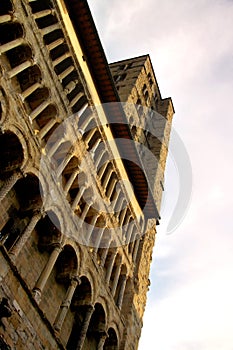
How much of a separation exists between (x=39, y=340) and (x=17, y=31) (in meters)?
9.68

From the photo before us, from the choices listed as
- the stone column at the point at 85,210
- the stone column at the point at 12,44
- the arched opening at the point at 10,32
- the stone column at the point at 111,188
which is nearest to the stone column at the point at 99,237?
the stone column at the point at 85,210

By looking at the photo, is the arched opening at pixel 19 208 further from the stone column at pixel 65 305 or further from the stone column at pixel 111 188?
the stone column at pixel 111 188

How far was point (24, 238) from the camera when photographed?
12055 millimetres

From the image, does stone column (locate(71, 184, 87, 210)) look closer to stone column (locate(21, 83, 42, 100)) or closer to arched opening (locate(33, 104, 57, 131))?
arched opening (locate(33, 104, 57, 131))

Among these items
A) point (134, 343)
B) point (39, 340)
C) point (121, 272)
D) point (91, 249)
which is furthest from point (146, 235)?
point (39, 340)

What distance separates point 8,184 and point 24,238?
1.60 metres

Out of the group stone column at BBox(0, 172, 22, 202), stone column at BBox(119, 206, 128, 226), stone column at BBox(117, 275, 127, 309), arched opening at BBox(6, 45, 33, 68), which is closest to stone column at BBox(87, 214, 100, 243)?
stone column at BBox(119, 206, 128, 226)

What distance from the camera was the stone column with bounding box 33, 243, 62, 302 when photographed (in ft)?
39.8

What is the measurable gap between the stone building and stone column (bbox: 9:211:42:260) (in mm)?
29

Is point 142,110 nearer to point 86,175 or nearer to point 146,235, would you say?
point 146,235

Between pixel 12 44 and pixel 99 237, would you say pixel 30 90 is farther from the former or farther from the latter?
pixel 99 237

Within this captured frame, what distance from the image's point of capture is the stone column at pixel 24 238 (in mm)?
11383

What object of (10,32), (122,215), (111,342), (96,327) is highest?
(122,215)

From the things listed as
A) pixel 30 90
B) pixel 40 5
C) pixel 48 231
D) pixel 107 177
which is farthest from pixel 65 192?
pixel 40 5
